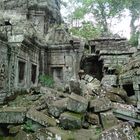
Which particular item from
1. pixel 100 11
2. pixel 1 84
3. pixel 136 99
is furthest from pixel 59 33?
pixel 100 11

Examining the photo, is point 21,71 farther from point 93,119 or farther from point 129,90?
point 93,119

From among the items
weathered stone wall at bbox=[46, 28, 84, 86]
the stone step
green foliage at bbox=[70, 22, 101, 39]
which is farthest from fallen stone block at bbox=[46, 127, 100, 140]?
green foliage at bbox=[70, 22, 101, 39]

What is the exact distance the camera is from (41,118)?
629 cm

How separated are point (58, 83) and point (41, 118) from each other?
775 centimetres

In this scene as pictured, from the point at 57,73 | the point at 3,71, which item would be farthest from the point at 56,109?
the point at 57,73

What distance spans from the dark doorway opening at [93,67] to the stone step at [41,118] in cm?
1096

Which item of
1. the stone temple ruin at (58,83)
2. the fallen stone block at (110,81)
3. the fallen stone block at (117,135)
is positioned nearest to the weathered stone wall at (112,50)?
the stone temple ruin at (58,83)

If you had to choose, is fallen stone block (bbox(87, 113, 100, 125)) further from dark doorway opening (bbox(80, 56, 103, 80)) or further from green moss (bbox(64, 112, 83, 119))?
dark doorway opening (bbox(80, 56, 103, 80))

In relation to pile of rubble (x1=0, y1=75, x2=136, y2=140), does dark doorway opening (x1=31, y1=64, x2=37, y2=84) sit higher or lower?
higher

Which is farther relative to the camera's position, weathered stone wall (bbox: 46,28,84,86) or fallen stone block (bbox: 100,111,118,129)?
weathered stone wall (bbox: 46,28,84,86)

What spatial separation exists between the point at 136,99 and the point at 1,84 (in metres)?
4.67

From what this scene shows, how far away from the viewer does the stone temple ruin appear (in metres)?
6.26

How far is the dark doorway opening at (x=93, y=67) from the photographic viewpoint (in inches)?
681

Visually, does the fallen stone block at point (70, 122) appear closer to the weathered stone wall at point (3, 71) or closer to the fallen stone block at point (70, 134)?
the fallen stone block at point (70, 134)
